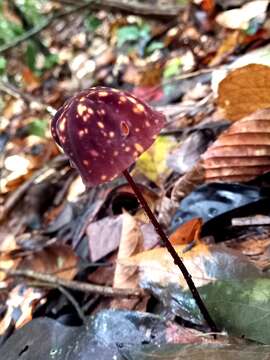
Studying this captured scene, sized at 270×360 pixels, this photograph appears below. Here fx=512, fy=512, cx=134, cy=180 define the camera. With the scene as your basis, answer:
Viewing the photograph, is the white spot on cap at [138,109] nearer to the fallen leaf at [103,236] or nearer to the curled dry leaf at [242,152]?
the curled dry leaf at [242,152]

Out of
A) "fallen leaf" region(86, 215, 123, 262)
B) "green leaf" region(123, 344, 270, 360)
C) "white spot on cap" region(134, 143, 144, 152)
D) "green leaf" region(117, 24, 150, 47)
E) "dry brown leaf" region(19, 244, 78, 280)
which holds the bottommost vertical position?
"green leaf" region(117, 24, 150, 47)

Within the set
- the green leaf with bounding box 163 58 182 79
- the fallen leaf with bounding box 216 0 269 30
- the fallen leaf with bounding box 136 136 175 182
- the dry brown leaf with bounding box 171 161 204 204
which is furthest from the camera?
the green leaf with bounding box 163 58 182 79

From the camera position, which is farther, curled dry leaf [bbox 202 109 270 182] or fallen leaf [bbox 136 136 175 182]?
fallen leaf [bbox 136 136 175 182]

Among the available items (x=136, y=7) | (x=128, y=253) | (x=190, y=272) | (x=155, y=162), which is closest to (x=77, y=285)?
(x=128, y=253)

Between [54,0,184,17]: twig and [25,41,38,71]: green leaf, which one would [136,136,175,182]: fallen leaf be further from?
[25,41,38,71]: green leaf

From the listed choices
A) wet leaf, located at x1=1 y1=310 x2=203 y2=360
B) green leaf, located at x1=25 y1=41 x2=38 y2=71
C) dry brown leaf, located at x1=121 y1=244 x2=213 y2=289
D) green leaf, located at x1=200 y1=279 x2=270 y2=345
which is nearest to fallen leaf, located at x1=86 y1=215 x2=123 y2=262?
dry brown leaf, located at x1=121 y1=244 x2=213 y2=289

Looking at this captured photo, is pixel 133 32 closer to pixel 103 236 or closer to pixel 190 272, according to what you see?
pixel 103 236
